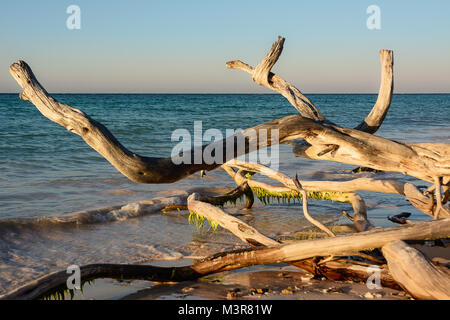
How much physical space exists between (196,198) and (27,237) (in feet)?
7.55

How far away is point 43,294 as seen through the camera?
333 centimetres

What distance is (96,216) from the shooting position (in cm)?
675

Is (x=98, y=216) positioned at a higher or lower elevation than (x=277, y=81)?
lower

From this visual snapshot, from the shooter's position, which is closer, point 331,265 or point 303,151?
point 331,265

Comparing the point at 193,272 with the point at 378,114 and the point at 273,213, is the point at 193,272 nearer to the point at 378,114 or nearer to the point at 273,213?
the point at 378,114

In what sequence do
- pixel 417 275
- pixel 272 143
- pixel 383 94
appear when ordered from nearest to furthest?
pixel 417 275 → pixel 272 143 → pixel 383 94

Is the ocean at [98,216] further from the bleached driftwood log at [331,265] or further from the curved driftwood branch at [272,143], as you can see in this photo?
the curved driftwood branch at [272,143]

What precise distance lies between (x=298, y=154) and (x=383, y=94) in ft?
3.45

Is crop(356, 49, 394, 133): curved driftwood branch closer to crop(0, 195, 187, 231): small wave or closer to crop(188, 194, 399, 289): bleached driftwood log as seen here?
crop(188, 194, 399, 289): bleached driftwood log

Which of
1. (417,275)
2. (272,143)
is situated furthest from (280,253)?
(417,275)

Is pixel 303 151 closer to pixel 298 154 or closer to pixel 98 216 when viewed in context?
pixel 298 154

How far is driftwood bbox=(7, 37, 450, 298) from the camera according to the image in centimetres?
348

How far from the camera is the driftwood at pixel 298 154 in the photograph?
348 cm

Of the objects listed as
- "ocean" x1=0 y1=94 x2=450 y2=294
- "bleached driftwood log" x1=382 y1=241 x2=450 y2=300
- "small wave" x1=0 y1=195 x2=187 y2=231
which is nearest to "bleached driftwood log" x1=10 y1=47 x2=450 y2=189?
"bleached driftwood log" x1=382 y1=241 x2=450 y2=300
